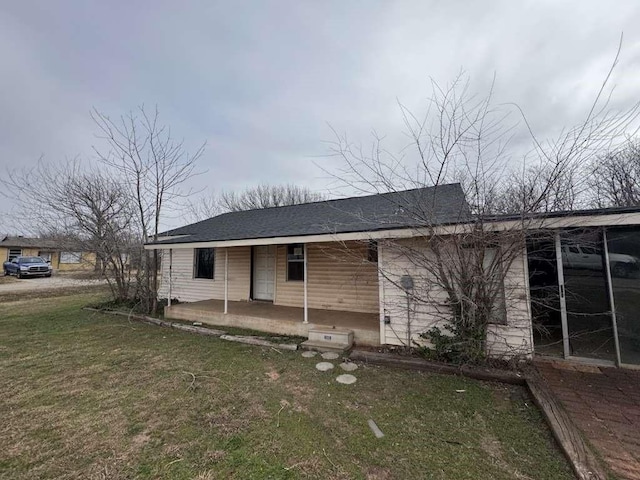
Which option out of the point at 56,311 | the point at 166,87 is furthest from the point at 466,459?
the point at 56,311

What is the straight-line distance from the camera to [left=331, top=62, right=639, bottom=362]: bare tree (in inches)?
153

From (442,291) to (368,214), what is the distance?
9.28 feet

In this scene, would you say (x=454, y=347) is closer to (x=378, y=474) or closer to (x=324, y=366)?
(x=324, y=366)

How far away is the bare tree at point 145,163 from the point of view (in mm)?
8469

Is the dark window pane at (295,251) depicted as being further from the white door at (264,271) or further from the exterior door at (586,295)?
the exterior door at (586,295)

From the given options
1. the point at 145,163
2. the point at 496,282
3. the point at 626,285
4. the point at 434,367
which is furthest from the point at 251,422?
the point at 145,163

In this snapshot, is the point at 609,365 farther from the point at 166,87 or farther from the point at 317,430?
the point at 166,87

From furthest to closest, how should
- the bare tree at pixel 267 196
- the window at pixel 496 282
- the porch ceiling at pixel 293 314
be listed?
1. the bare tree at pixel 267 196
2. the porch ceiling at pixel 293 314
3. the window at pixel 496 282

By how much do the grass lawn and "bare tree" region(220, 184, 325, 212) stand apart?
20919 mm

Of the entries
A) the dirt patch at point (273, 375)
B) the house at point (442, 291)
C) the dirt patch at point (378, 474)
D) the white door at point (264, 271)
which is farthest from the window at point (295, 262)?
the dirt patch at point (378, 474)

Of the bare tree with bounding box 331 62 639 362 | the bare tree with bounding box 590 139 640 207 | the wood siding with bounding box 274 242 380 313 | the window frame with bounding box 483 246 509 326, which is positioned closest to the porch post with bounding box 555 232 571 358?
the bare tree with bounding box 331 62 639 362

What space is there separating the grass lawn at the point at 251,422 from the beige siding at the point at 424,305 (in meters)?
0.87

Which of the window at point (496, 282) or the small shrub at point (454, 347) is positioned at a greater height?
the window at point (496, 282)

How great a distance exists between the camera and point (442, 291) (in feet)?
15.8
